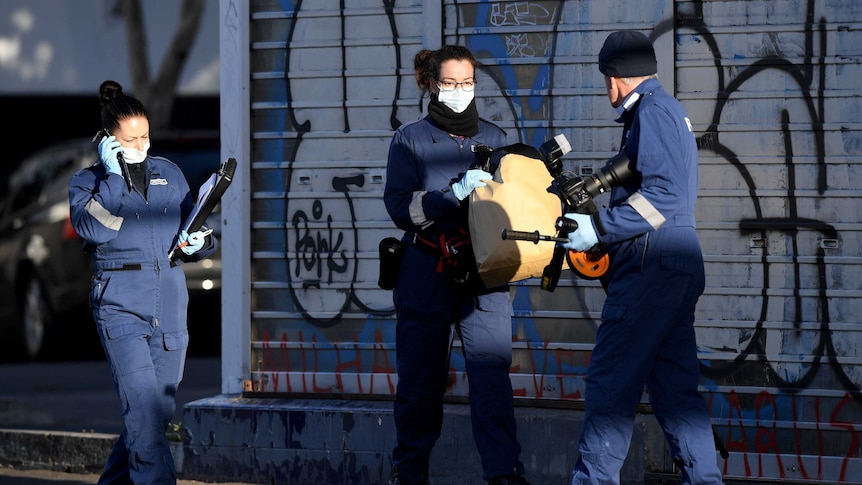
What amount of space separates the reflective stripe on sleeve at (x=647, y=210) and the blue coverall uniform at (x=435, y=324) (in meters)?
1.15

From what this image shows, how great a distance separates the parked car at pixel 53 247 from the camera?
42.3 feet

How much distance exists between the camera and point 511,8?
7.71m

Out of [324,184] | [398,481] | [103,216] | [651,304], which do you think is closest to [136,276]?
[103,216]

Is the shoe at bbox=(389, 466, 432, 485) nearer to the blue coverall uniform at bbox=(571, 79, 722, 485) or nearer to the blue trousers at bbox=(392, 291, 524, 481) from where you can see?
the blue trousers at bbox=(392, 291, 524, 481)

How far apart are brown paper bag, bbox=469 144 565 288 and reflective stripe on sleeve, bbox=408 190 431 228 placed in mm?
264

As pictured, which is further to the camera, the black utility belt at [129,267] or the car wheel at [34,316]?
the car wheel at [34,316]

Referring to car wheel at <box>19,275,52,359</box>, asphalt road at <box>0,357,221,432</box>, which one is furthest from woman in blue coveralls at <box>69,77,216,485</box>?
car wheel at <box>19,275,52,359</box>

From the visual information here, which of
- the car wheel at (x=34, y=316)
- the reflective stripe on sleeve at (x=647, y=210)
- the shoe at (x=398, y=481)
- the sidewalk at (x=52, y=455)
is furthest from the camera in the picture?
the car wheel at (x=34, y=316)

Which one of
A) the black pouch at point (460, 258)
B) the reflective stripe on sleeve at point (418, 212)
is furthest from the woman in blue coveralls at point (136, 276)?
the black pouch at point (460, 258)

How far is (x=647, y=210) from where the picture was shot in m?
5.58

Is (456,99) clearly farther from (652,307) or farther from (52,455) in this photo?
(52,455)

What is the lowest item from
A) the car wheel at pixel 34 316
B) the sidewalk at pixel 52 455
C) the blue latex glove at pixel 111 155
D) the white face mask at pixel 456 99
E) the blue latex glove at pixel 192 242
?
the sidewalk at pixel 52 455

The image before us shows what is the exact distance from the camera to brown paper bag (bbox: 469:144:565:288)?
6.20m

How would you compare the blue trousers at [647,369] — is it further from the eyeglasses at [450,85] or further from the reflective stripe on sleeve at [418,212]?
the eyeglasses at [450,85]
